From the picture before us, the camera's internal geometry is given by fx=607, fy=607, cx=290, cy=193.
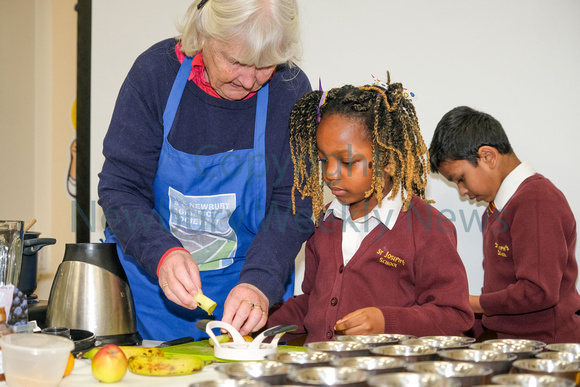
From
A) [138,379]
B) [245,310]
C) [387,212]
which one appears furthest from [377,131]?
[138,379]

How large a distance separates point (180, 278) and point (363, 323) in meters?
0.39

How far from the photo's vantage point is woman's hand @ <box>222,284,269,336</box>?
42.7 inches

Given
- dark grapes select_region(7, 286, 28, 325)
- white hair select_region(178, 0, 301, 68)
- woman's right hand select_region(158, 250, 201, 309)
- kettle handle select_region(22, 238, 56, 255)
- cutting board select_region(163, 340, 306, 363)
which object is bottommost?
cutting board select_region(163, 340, 306, 363)

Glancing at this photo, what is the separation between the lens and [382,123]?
1454 mm

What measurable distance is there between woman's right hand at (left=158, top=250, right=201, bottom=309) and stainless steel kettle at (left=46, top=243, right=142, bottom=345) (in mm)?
146

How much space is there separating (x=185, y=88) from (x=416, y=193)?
0.71 m

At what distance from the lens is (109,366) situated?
2.74 ft

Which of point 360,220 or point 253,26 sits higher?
point 253,26

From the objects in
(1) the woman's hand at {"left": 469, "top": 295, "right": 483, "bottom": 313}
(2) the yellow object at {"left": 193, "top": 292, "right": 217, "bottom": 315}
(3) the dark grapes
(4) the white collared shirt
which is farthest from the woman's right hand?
(1) the woman's hand at {"left": 469, "top": 295, "right": 483, "bottom": 313}

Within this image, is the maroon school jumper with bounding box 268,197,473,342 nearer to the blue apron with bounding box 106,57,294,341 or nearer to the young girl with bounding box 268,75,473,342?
→ the young girl with bounding box 268,75,473,342

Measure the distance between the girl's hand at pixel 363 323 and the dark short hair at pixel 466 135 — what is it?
921 mm

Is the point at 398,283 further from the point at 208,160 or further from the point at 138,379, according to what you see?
the point at 138,379

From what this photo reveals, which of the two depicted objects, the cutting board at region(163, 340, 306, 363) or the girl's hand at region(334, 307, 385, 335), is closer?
the cutting board at region(163, 340, 306, 363)

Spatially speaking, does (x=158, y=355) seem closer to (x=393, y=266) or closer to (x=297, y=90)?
(x=393, y=266)
